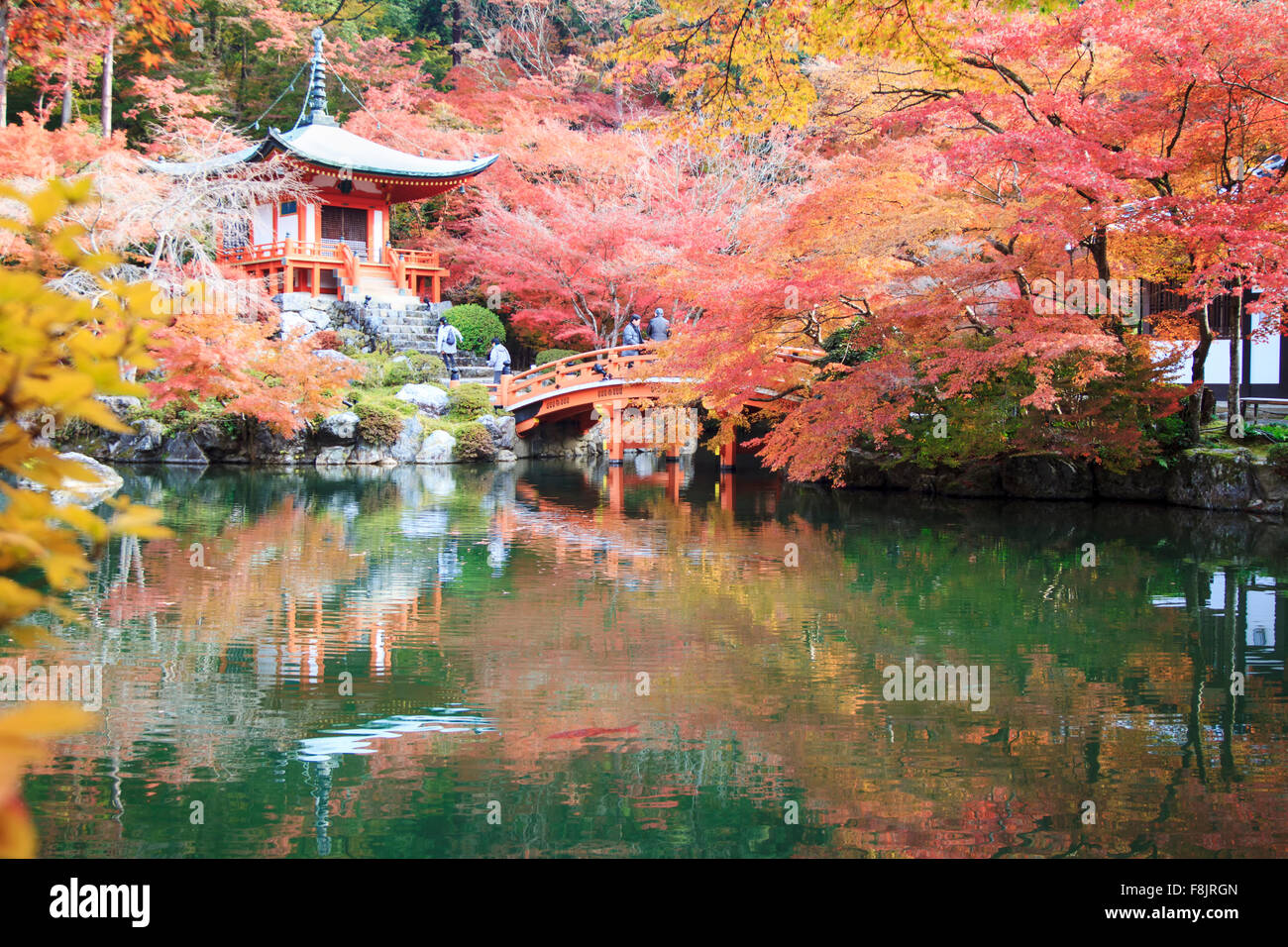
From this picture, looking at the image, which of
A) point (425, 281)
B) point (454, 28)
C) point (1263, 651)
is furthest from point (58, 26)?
point (454, 28)

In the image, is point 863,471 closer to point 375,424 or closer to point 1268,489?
point 1268,489

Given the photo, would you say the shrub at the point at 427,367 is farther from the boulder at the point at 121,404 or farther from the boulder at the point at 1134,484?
the boulder at the point at 1134,484

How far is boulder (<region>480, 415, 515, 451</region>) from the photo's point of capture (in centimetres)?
2039

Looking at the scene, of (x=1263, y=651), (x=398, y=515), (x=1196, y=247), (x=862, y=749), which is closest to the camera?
(x=862, y=749)

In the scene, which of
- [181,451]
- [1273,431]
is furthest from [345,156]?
[1273,431]

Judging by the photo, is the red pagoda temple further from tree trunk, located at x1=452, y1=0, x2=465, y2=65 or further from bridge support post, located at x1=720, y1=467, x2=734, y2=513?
bridge support post, located at x1=720, y1=467, x2=734, y2=513

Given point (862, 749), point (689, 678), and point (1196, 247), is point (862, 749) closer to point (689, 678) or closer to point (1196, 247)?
point (689, 678)

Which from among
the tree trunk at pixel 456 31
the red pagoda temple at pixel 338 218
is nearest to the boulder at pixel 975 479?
the red pagoda temple at pixel 338 218

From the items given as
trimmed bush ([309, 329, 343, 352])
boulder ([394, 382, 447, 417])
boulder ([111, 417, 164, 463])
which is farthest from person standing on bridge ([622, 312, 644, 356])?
boulder ([111, 417, 164, 463])

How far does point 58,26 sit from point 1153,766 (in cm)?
711

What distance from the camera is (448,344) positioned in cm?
2214

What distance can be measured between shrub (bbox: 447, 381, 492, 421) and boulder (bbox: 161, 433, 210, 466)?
4.71 m
